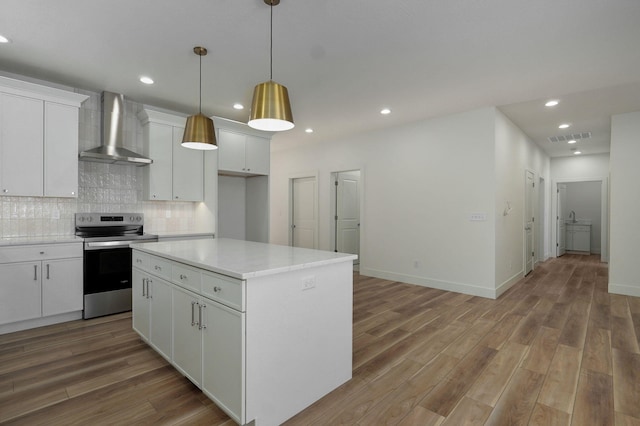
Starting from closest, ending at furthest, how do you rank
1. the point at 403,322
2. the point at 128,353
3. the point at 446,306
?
1. the point at 128,353
2. the point at 403,322
3. the point at 446,306

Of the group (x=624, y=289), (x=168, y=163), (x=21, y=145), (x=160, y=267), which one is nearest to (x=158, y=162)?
(x=168, y=163)

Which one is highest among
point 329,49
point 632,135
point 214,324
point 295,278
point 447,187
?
point 329,49

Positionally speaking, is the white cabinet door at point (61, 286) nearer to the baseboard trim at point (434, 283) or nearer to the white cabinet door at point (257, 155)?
the white cabinet door at point (257, 155)

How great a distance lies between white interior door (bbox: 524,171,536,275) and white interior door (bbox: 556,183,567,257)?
9.13ft

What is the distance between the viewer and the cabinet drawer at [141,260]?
8.86 ft

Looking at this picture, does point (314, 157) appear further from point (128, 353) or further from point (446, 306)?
point (128, 353)

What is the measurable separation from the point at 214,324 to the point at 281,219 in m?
5.37

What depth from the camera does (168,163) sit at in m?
4.27

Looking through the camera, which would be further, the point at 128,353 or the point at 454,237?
the point at 454,237

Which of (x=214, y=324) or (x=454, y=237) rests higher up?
(x=454, y=237)

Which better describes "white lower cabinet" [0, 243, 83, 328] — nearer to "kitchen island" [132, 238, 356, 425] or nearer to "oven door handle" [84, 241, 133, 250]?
"oven door handle" [84, 241, 133, 250]

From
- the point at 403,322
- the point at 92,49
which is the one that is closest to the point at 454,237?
the point at 403,322

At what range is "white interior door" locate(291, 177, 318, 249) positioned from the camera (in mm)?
6654

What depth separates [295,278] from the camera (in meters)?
1.88
